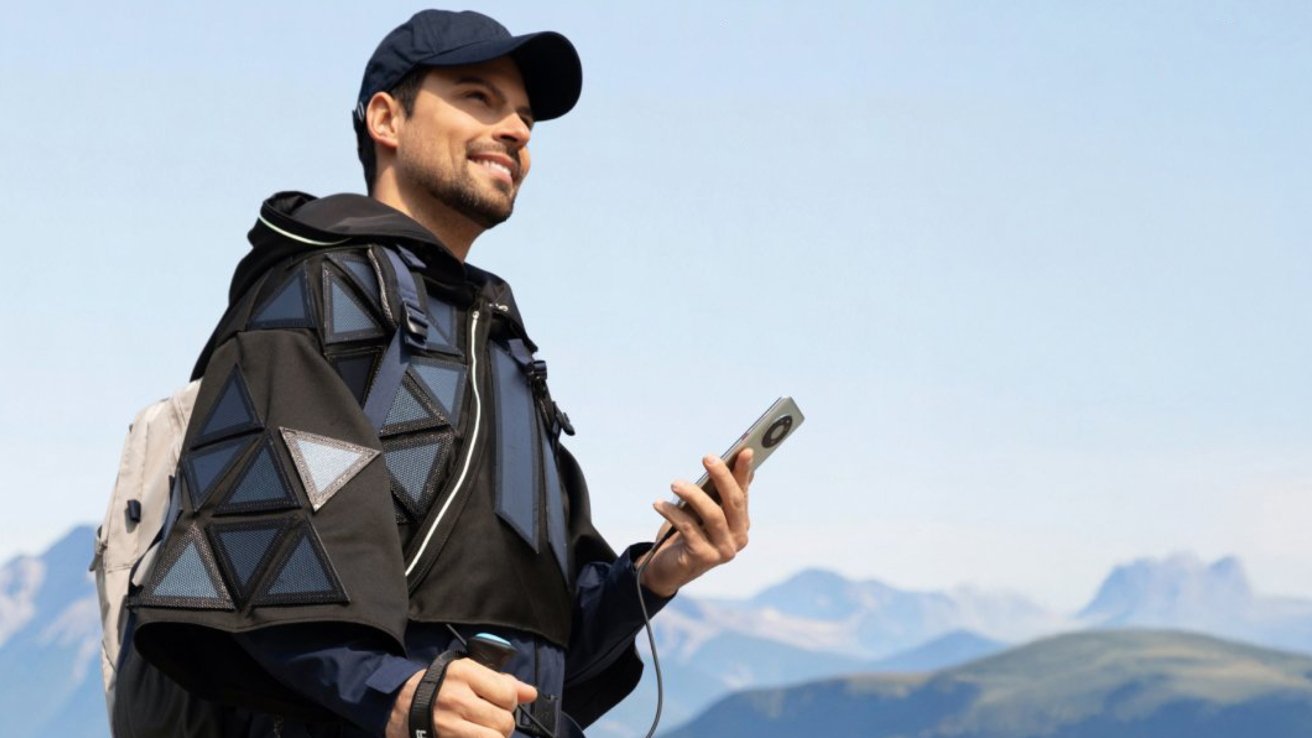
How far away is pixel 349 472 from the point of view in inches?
173

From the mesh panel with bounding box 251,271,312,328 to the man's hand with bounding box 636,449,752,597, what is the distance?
46.8 inches

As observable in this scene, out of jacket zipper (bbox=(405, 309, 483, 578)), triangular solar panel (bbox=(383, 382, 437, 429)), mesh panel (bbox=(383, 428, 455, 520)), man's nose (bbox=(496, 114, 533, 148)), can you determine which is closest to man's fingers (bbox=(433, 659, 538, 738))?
jacket zipper (bbox=(405, 309, 483, 578))

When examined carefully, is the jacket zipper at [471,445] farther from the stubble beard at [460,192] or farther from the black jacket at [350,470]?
the stubble beard at [460,192]

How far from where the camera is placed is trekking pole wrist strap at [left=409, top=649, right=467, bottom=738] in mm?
4078

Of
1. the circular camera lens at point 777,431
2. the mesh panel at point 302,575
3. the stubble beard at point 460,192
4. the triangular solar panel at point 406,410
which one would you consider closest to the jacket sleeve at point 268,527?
the mesh panel at point 302,575

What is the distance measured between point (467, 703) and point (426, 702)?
0.10m

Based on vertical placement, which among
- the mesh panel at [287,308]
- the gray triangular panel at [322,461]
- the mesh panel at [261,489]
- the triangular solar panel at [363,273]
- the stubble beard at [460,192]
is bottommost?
the mesh panel at [261,489]

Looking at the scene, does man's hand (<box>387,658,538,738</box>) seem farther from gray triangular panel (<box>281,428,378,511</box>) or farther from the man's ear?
the man's ear

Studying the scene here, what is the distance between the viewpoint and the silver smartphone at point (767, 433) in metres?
4.91

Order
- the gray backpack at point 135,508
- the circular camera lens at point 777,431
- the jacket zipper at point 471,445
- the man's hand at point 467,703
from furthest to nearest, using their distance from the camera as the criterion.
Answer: the circular camera lens at point 777,431
the gray backpack at point 135,508
the jacket zipper at point 471,445
the man's hand at point 467,703

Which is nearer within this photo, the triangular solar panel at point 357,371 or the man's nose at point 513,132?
the triangular solar panel at point 357,371

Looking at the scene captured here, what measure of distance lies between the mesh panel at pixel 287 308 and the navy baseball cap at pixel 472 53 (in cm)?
92

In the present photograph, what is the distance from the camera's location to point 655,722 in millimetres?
4730

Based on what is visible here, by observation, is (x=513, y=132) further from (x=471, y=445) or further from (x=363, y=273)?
(x=471, y=445)
